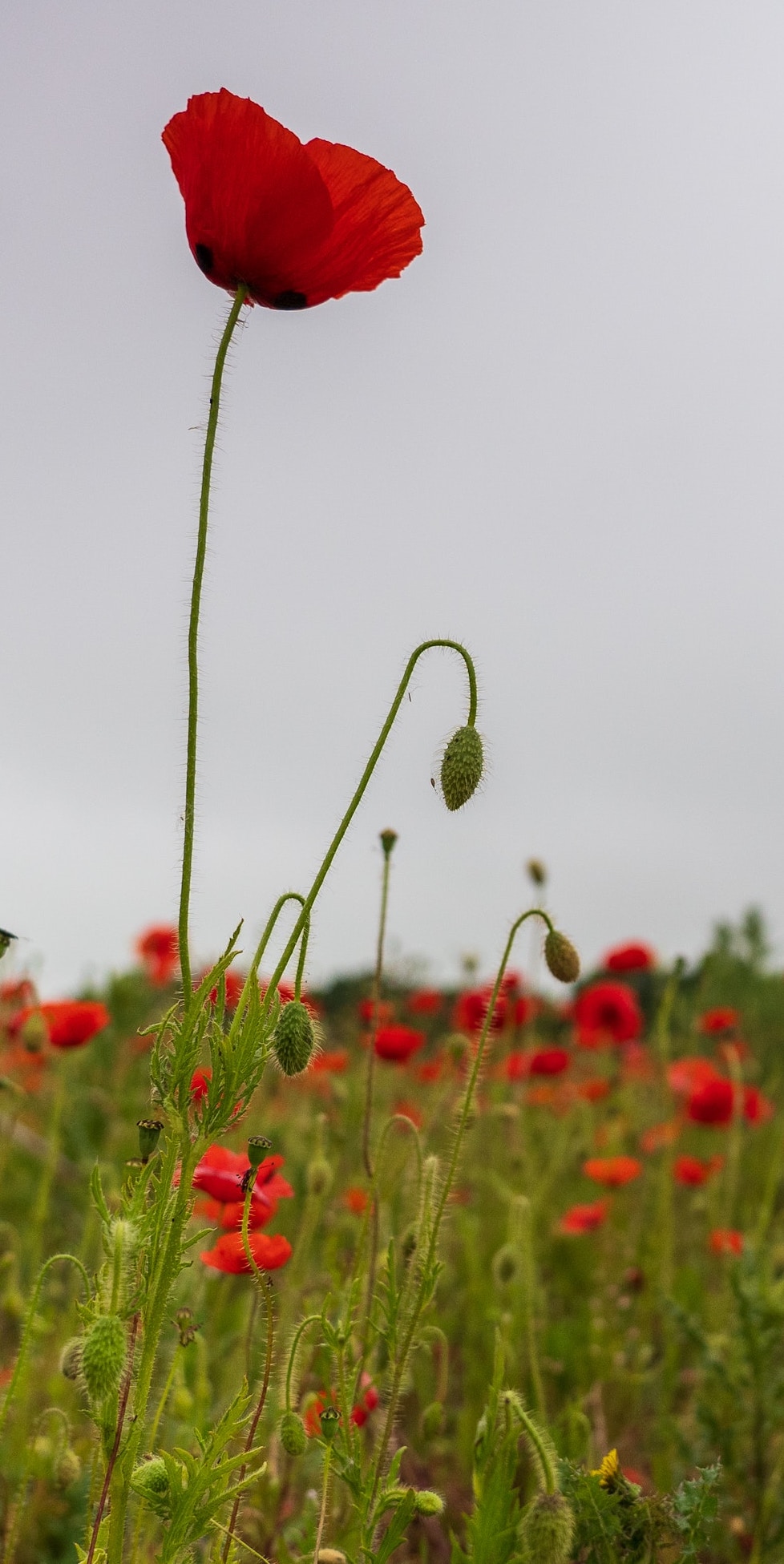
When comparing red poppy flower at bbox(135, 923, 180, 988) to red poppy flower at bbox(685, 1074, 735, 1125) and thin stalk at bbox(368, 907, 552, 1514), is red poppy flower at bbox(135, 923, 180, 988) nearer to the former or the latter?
red poppy flower at bbox(685, 1074, 735, 1125)

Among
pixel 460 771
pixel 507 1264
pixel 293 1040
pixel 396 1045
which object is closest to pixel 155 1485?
pixel 293 1040

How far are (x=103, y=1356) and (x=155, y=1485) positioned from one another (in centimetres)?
24

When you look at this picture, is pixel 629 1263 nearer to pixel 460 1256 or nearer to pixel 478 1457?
pixel 460 1256

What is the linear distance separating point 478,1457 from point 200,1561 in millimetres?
922

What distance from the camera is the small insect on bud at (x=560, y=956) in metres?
1.98

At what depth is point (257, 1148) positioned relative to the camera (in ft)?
5.26

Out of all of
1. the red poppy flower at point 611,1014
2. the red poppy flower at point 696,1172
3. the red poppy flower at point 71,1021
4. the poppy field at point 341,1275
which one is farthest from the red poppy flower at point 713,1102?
the red poppy flower at point 71,1021

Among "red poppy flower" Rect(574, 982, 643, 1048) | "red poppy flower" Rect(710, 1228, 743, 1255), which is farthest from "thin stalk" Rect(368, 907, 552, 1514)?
"red poppy flower" Rect(574, 982, 643, 1048)

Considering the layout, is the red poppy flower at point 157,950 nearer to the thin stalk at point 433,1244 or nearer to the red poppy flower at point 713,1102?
the red poppy flower at point 713,1102

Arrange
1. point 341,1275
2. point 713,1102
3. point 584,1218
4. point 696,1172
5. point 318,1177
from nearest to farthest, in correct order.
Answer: point 318,1177, point 341,1275, point 584,1218, point 713,1102, point 696,1172

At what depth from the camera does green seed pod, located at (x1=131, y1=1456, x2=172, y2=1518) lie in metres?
1.42

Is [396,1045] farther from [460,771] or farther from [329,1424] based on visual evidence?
[460,771]

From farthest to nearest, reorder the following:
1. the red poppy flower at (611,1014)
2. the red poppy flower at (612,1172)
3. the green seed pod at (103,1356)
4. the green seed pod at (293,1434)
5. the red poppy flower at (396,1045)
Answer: the red poppy flower at (611,1014) < the red poppy flower at (612,1172) < the red poppy flower at (396,1045) < the green seed pod at (293,1434) < the green seed pod at (103,1356)

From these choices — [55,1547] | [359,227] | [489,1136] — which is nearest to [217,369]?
[359,227]
